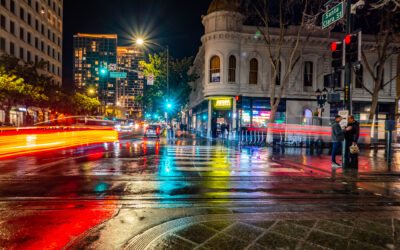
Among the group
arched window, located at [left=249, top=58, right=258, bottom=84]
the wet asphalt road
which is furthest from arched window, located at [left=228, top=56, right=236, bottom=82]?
the wet asphalt road

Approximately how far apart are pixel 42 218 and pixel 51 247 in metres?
1.26

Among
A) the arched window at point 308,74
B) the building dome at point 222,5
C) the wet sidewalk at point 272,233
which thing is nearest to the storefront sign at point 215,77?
the building dome at point 222,5

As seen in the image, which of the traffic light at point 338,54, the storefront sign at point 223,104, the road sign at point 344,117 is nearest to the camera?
the traffic light at point 338,54

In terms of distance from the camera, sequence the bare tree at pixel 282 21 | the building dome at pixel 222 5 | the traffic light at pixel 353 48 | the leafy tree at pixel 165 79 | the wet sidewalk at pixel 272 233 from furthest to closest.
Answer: the leafy tree at pixel 165 79, the building dome at pixel 222 5, the bare tree at pixel 282 21, the traffic light at pixel 353 48, the wet sidewalk at pixel 272 233

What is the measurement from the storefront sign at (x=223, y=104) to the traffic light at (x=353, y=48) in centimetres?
1903

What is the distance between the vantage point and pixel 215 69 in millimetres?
27969

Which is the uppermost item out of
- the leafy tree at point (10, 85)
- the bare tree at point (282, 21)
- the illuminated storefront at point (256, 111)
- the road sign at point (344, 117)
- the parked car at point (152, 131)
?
the bare tree at point (282, 21)

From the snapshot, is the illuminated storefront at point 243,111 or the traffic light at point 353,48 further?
the illuminated storefront at point 243,111

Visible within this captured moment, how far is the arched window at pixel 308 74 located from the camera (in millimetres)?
28922

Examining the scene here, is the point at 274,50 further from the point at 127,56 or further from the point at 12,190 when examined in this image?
the point at 127,56

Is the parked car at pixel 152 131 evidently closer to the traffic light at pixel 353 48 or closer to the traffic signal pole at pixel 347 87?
the traffic signal pole at pixel 347 87

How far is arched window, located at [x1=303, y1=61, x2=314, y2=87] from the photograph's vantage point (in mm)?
28922

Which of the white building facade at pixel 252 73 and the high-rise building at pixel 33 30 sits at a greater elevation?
the high-rise building at pixel 33 30

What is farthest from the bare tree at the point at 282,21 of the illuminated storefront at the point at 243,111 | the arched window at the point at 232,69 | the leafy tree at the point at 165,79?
the leafy tree at the point at 165,79
